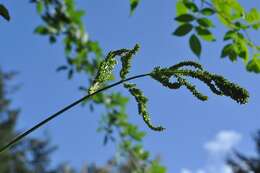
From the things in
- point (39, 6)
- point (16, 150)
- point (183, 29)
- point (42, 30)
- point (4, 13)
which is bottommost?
point (4, 13)

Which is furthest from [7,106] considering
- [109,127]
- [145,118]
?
[145,118]

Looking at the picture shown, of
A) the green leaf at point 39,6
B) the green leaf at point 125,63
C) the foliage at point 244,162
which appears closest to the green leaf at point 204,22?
the green leaf at point 125,63

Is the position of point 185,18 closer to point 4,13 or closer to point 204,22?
point 204,22

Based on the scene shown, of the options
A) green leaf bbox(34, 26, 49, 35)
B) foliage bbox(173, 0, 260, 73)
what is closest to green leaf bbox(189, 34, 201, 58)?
foliage bbox(173, 0, 260, 73)

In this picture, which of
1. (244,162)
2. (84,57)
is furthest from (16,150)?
(84,57)

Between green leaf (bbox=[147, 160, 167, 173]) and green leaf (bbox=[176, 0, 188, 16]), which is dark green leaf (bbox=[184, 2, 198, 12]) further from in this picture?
green leaf (bbox=[147, 160, 167, 173])
